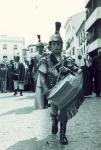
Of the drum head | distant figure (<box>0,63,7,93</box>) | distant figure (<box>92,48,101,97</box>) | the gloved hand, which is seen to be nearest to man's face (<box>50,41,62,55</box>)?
the gloved hand

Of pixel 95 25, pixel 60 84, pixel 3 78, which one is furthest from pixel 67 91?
pixel 95 25

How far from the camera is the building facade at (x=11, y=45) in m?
102

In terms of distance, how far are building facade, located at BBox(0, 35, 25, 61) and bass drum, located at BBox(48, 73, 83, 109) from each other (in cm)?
9523

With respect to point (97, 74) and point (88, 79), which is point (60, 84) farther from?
point (88, 79)

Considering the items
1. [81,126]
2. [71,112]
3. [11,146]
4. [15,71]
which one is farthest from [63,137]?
[15,71]

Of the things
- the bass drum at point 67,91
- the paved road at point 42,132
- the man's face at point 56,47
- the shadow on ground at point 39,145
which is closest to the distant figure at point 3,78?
the paved road at point 42,132

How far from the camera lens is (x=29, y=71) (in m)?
23.4

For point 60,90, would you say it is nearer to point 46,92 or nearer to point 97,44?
point 46,92

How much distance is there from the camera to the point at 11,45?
103 meters

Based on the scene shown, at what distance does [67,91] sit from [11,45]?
96.7 m

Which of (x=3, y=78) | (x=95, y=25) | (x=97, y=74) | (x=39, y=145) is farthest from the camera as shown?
(x=95, y=25)

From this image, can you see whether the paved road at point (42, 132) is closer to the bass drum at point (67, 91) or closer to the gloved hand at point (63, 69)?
A: the bass drum at point (67, 91)

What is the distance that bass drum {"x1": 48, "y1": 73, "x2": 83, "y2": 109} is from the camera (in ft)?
21.8

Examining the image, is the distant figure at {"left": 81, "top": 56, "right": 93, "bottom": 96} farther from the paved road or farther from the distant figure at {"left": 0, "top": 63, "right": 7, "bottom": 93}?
the distant figure at {"left": 0, "top": 63, "right": 7, "bottom": 93}
